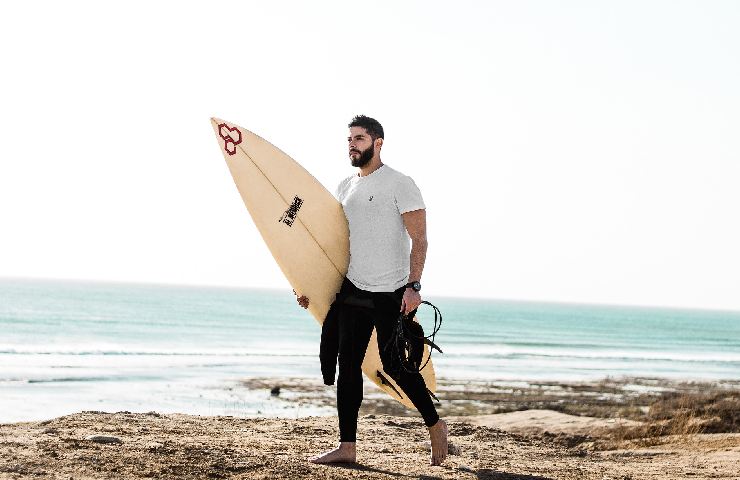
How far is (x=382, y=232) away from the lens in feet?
15.9

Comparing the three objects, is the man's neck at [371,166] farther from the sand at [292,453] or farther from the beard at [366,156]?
the sand at [292,453]

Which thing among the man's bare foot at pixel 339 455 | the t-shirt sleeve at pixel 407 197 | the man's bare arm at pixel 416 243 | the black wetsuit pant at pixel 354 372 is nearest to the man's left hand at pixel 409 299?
the man's bare arm at pixel 416 243

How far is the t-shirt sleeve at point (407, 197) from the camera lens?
15.5ft

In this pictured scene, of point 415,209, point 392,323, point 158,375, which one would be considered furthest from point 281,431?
point 158,375

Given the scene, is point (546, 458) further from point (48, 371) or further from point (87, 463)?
point (48, 371)

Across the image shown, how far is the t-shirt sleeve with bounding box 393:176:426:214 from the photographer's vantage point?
4.73 meters

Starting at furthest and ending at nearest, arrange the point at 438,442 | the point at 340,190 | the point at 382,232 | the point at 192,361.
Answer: the point at 192,361
the point at 340,190
the point at 438,442
the point at 382,232

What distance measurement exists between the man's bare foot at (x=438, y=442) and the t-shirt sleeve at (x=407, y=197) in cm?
124

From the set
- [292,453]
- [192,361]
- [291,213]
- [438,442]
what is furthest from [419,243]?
[192,361]

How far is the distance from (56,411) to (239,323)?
4799 cm

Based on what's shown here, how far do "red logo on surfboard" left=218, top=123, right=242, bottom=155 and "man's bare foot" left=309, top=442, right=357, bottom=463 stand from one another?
2092mm

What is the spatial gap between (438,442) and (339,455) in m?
0.58

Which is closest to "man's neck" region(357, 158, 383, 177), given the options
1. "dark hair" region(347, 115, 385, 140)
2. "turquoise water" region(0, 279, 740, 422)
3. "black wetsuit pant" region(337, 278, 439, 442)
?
"dark hair" region(347, 115, 385, 140)

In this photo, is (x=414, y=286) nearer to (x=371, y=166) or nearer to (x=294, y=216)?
(x=371, y=166)
